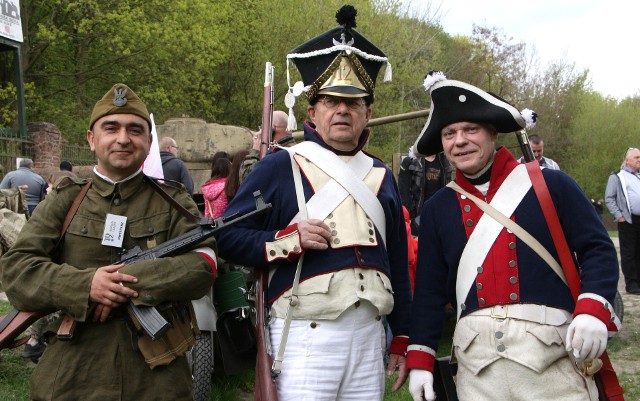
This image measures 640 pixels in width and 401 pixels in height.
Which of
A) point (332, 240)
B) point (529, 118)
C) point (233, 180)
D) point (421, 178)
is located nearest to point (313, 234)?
point (332, 240)

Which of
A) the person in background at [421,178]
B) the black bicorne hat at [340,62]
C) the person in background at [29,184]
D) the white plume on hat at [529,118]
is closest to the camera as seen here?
the black bicorne hat at [340,62]

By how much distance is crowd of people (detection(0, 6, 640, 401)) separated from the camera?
2.57m

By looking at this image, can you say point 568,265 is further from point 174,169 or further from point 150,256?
point 174,169

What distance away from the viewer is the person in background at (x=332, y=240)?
8.92 feet

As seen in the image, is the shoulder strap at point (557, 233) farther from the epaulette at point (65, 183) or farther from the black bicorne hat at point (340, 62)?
the epaulette at point (65, 183)

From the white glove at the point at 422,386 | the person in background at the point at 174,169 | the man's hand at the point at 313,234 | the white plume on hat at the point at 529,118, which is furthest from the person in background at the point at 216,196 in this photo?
the white glove at the point at 422,386

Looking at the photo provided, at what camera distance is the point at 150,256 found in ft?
8.80

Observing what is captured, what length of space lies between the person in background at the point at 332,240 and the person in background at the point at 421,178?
5030 millimetres

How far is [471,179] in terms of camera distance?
285 centimetres

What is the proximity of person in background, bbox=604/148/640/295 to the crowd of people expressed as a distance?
752cm

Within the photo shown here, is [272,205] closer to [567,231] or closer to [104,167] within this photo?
[104,167]

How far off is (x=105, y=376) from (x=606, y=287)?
1.85 m

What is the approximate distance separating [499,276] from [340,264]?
1.98ft

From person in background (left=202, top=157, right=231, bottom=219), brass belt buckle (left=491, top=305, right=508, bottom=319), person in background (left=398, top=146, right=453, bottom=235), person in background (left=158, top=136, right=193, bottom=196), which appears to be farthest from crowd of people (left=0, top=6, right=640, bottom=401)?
person in background (left=398, top=146, right=453, bottom=235)
